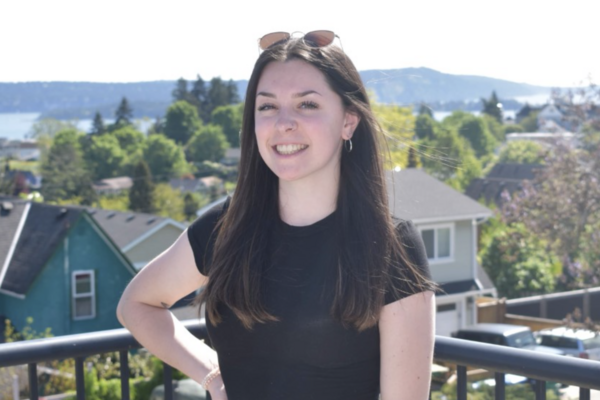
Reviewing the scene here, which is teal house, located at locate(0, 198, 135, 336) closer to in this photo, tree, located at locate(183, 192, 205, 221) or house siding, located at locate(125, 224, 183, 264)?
house siding, located at locate(125, 224, 183, 264)

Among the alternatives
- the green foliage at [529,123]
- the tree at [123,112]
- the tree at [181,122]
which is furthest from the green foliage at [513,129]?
the tree at [123,112]

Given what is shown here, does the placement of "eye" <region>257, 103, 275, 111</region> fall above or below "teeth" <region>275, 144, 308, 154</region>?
above

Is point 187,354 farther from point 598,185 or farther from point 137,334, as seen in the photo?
point 598,185

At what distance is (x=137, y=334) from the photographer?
2307 millimetres

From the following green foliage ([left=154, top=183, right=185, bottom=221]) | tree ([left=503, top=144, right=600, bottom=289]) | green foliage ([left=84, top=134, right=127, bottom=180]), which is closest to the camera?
tree ([left=503, top=144, right=600, bottom=289])

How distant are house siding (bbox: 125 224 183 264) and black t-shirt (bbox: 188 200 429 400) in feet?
86.4

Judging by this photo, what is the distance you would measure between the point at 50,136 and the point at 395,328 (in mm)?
138246

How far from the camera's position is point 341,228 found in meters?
2.02

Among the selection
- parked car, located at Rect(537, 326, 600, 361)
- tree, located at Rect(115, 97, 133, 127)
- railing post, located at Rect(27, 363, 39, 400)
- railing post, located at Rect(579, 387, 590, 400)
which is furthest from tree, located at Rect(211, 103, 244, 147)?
railing post, located at Rect(579, 387, 590, 400)

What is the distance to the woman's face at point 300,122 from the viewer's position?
2.02 m

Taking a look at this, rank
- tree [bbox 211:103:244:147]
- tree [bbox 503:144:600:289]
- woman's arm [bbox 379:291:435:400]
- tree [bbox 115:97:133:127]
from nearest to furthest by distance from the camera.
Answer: woman's arm [bbox 379:291:435:400] → tree [bbox 503:144:600:289] → tree [bbox 211:103:244:147] → tree [bbox 115:97:133:127]

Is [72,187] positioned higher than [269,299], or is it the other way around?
[269,299]

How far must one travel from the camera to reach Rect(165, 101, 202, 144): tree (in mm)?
125162

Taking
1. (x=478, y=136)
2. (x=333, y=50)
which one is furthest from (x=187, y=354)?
(x=478, y=136)
